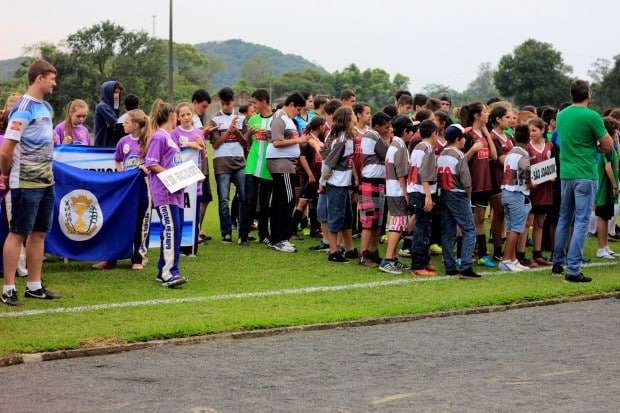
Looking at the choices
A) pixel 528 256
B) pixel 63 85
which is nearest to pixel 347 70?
pixel 63 85

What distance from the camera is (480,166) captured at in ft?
45.3

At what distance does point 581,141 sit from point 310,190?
4.74 meters

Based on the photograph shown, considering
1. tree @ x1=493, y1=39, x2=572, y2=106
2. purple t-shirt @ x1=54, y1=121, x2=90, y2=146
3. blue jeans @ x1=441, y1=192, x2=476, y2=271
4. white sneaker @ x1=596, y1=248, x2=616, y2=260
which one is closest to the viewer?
blue jeans @ x1=441, y1=192, x2=476, y2=271

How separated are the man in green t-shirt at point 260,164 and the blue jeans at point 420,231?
3.26 metres

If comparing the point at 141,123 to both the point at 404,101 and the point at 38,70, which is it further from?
the point at 404,101

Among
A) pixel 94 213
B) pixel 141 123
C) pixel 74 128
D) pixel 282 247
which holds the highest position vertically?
pixel 141 123

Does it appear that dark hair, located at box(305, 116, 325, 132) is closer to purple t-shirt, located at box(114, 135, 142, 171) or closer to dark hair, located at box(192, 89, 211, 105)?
dark hair, located at box(192, 89, 211, 105)

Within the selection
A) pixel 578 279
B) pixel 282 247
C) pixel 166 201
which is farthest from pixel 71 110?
pixel 578 279

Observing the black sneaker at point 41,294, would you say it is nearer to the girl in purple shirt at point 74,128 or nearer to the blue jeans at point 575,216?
the girl in purple shirt at point 74,128

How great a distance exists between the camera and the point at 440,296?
35.7ft

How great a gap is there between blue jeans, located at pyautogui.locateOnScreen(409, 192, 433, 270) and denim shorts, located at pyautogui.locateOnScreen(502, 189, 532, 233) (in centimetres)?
117

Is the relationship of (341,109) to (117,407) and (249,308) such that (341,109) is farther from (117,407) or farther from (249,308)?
(117,407)

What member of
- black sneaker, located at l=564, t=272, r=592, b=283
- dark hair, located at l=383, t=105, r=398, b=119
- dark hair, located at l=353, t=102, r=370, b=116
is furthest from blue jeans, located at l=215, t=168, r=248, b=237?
black sneaker, located at l=564, t=272, r=592, b=283

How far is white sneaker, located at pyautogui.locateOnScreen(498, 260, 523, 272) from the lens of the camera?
1312 cm
